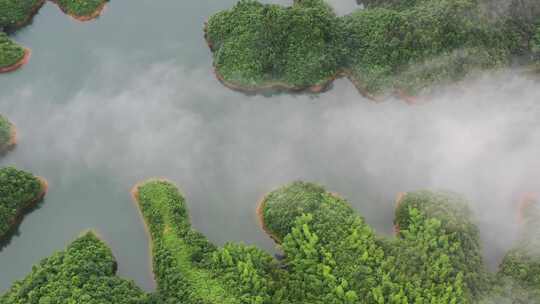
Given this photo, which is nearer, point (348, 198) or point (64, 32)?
point (348, 198)

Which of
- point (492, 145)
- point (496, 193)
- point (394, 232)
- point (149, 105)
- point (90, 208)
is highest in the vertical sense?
point (492, 145)

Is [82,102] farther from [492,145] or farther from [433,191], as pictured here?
[492,145]

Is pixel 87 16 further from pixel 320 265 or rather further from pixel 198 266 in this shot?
pixel 320 265

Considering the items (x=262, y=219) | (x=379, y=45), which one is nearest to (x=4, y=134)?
(x=262, y=219)

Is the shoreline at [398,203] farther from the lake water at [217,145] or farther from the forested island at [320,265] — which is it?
the lake water at [217,145]

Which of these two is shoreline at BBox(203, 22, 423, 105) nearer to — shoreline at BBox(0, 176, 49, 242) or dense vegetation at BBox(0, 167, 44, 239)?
shoreline at BBox(0, 176, 49, 242)

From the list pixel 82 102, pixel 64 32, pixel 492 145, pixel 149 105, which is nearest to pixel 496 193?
pixel 492 145
